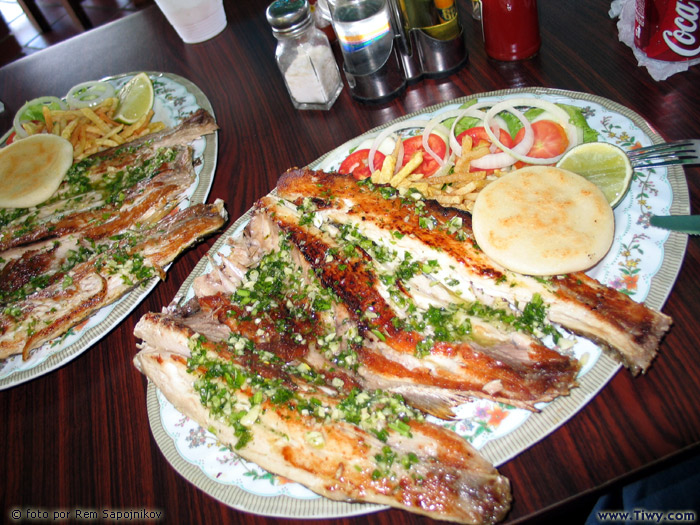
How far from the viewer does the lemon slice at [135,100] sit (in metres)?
4.31

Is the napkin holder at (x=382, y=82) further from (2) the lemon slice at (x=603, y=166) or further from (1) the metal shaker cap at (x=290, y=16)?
(2) the lemon slice at (x=603, y=166)

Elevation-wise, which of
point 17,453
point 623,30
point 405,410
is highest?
point 623,30

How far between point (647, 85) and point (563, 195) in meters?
1.40

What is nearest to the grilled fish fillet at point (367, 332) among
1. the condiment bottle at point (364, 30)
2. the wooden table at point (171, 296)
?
the wooden table at point (171, 296)

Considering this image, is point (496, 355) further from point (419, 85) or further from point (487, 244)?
point (419, 85)

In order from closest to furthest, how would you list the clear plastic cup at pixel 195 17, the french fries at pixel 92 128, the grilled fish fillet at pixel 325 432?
the grilled fish fillet at pixel 325 432
the french fries at pixel 92 128
the clear plastic cup at pixel 195 17

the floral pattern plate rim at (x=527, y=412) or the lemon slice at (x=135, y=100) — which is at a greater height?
the lemon slice at (x=135, y=100)

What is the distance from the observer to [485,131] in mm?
2963

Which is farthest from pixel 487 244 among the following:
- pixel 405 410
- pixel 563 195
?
pixel 405 410

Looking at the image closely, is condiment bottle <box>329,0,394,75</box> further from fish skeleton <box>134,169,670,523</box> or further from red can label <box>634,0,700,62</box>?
red can label <box>634,0,700,62</box>

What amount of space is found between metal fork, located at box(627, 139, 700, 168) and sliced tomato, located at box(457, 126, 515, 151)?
0.67 m

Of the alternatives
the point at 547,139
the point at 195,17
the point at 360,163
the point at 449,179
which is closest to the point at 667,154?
the point at 547,139

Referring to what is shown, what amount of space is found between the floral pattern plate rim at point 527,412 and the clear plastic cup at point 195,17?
3976mm

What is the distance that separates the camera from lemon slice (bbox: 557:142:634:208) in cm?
236
